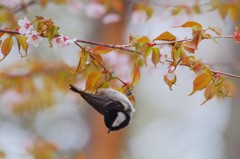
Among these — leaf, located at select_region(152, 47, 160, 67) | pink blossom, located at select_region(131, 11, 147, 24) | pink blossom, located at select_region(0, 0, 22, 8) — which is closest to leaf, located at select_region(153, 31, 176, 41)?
leaf, located at select_region(152, 47, 160, 67)

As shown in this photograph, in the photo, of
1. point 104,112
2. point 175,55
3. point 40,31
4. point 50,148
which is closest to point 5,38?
point 40,31

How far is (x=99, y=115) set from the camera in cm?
538

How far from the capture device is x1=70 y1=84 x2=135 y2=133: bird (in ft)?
5.92

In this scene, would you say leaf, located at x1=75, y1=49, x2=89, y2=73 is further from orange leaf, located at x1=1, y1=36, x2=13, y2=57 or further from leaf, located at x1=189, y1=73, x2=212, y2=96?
leaf, located at x1=189, y1=73, x2=212, y2=96

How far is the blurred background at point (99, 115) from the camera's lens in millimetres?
3383

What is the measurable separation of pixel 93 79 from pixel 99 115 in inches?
141

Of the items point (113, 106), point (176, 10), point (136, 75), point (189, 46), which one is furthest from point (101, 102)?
point (176, 10)

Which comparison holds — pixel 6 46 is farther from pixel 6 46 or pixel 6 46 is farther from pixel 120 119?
pixel 120 119

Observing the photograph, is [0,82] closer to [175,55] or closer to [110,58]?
[110,58]

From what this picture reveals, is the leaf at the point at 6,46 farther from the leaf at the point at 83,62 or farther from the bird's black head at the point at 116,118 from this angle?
the bird's black head at the point at 116,118

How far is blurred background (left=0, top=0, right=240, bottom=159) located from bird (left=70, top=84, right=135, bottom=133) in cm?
23

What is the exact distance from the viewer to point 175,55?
1.71 metres

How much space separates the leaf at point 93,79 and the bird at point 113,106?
0.10 ft

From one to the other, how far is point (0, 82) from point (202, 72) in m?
1.89
